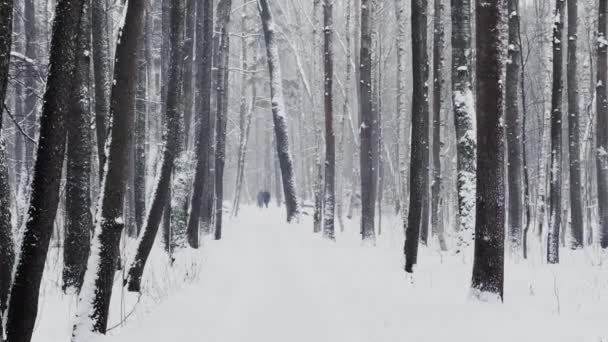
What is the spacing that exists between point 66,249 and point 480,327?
5.60m

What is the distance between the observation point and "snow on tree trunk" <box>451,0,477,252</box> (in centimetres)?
852

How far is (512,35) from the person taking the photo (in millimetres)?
12031

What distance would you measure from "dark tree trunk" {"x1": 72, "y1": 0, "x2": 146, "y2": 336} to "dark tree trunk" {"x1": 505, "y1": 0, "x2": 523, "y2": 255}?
8.80 metres

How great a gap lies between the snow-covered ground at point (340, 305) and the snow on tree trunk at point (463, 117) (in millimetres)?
1191

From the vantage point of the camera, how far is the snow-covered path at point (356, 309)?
5.19m

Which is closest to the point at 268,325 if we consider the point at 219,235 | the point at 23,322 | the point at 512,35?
the point at 23,322

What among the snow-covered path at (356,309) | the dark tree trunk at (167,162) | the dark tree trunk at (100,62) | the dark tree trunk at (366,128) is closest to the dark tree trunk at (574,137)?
the dark tree trunk at (366,128)

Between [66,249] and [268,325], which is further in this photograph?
[66,249]

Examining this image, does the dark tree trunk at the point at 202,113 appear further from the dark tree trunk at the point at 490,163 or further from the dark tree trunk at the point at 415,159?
the dark tree trunk at the point at 490,163

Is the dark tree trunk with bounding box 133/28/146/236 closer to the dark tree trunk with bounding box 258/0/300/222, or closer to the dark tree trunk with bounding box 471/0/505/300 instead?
the dark tree trunk with bounding box 258/0/300/222

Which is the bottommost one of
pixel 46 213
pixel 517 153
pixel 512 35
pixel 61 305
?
pixel 61 305

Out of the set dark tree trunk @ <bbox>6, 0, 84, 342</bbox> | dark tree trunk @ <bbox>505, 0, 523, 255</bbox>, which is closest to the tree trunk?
dark tree trunk @ <bbox>505, 0, 523, 255</bbox>

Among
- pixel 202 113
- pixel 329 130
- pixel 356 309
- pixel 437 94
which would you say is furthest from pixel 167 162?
pixel 329 130

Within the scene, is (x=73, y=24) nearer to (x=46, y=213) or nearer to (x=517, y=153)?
(x=46, y=213)
